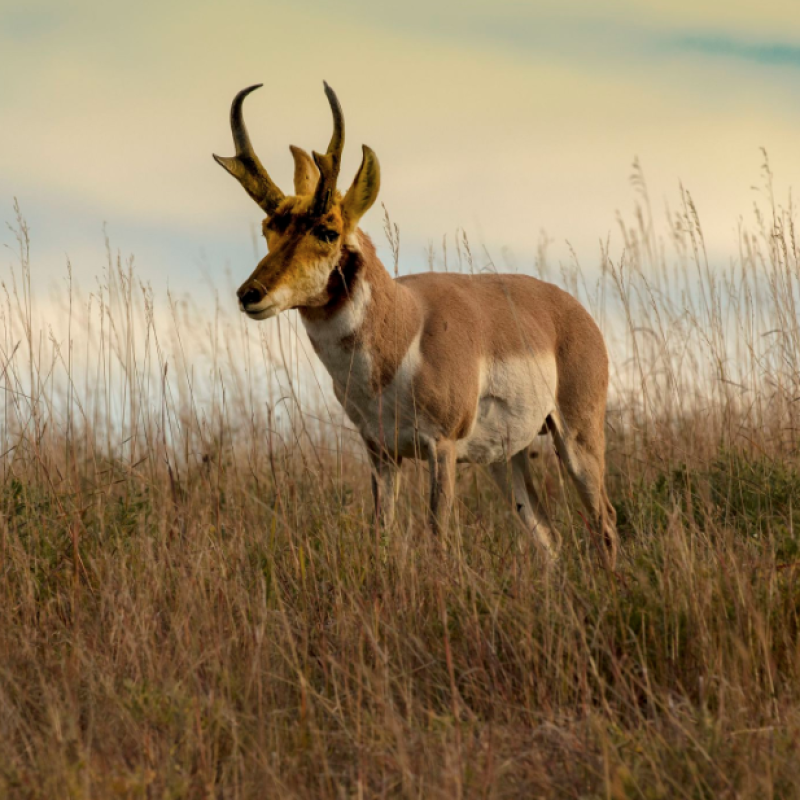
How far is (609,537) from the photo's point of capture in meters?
5.96

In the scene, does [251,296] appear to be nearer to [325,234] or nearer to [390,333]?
[325,234]

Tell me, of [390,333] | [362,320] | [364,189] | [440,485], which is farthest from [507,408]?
[364,189]

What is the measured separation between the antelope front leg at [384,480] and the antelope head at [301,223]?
36.4 inches

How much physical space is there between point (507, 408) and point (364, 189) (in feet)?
4.95

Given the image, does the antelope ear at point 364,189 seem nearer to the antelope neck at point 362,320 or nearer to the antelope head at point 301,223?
the antelope head at point 301,223

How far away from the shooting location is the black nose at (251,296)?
445 centimetres

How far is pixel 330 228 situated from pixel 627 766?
2.92 meters

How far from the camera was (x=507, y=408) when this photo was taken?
574cm

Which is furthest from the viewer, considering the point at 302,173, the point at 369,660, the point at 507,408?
the point at 507,408

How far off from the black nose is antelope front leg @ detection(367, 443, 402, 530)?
3.89 feet

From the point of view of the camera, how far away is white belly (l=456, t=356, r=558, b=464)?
18.4 feet

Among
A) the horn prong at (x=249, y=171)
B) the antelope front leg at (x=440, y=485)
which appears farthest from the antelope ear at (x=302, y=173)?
the antelope front leg at (x=440, y=485)

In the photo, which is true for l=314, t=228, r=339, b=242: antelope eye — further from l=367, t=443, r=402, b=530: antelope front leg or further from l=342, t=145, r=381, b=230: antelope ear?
l=367, t=443, r=402, b=530: antelope front leg

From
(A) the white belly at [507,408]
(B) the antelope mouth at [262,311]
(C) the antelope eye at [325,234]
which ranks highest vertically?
(C) the antelope eye at [325,234]
